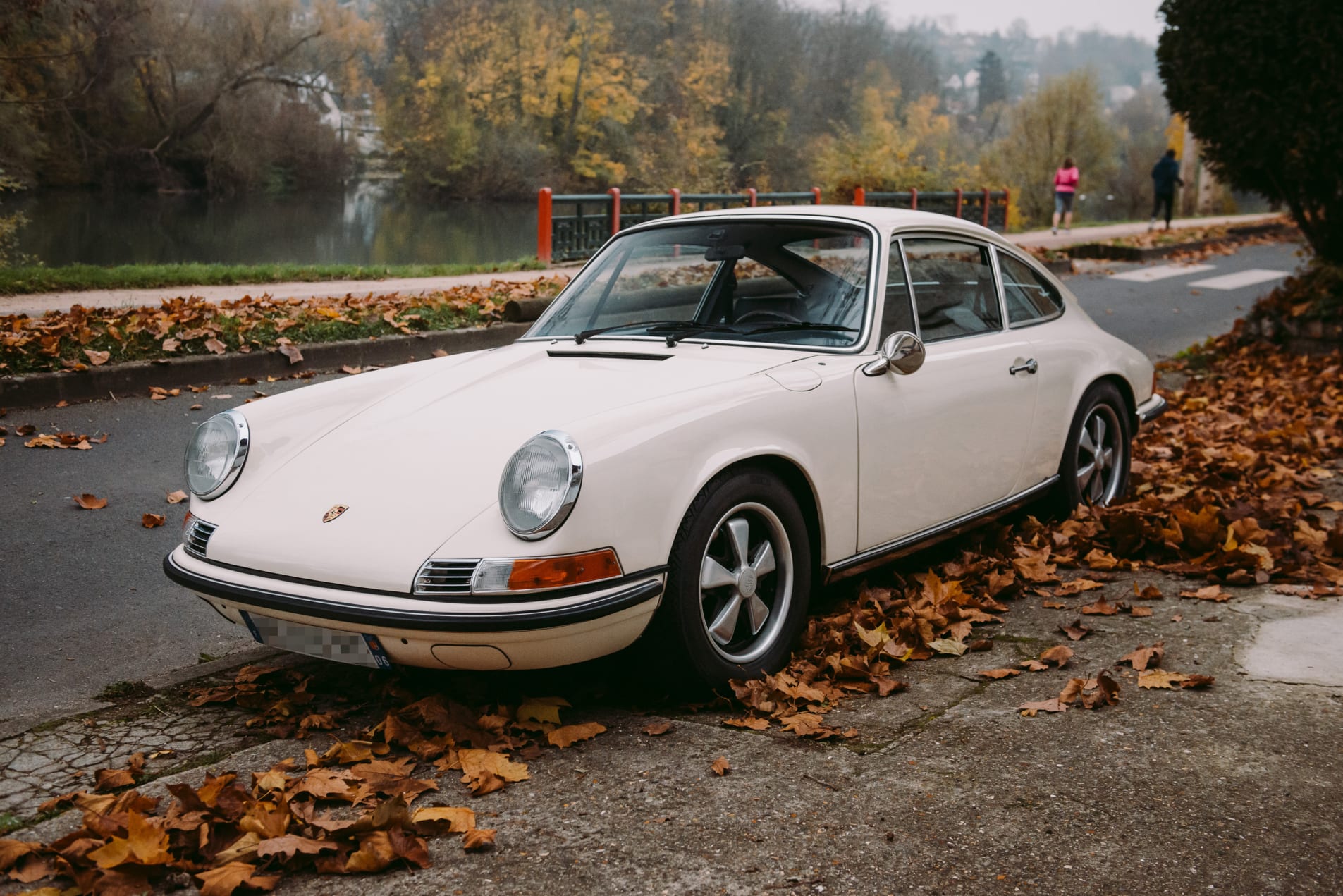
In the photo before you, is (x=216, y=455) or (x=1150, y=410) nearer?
(x=216, y=455)

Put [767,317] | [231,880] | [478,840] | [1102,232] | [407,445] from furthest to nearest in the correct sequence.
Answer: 1. [1102,232]
2. [767,317]
3. [407,445]
4. [478,840]
5. [231,880]

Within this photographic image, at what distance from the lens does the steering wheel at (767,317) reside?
14.4 ft

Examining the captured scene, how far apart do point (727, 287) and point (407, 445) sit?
151 cm

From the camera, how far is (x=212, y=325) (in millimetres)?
9234

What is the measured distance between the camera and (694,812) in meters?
2.90

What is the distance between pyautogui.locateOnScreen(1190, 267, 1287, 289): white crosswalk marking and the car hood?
15782 millimetres

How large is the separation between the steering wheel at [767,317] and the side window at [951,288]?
52cm

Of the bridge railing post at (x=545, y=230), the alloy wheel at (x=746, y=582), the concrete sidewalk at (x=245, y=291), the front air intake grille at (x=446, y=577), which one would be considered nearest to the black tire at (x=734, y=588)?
the alloy wheel at (x=746, y=582)

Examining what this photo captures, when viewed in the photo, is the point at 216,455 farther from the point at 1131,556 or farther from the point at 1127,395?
the point at 1127,395

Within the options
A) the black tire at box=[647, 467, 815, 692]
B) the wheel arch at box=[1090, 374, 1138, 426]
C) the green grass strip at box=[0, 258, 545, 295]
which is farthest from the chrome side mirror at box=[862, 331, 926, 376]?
the green grass strip at box=[0, 258, 545, 295]

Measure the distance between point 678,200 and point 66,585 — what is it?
16439mm

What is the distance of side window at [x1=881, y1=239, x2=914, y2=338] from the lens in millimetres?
4402

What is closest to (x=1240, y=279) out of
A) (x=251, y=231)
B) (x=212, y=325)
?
(x=212, y=325)

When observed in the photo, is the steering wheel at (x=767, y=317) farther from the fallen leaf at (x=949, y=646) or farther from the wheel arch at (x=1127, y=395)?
the wheel arch at (x=1127, y=395)
